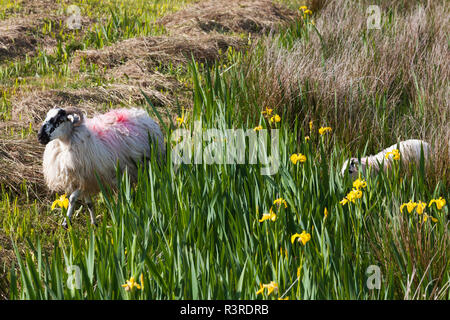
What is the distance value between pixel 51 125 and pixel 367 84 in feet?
8.47

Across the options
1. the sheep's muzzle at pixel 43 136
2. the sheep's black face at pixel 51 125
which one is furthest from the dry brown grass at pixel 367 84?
the sheep's muzzle at pixel 43 136

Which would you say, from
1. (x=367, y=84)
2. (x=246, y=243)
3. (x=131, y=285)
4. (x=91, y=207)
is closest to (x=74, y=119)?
(x=91, y=207)

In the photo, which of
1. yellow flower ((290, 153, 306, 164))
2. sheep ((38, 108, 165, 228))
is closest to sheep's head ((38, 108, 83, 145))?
sheep ((38, 108, 165, 228))

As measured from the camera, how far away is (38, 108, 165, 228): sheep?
4.04m

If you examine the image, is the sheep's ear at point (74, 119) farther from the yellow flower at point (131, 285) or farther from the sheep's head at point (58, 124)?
the yellow flower at point (131, 285)

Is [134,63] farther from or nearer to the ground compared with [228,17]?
nearer to the ground

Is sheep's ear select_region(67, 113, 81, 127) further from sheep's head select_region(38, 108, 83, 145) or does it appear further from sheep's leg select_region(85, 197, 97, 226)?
sheep's leg select_region(85, 197, 97, 226)

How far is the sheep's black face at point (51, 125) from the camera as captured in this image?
385 centimetres

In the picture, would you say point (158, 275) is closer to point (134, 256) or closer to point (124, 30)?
point (134, 256)

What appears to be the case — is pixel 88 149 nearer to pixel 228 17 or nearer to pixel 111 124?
pixel 111 124

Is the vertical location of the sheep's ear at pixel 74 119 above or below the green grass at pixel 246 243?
above

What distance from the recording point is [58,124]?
3.92 meters
